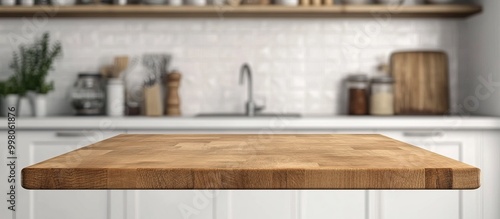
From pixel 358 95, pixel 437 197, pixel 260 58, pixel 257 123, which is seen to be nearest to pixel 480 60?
pixel 358 95

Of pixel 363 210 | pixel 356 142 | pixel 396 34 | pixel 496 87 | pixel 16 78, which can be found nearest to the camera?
pixel 356 142

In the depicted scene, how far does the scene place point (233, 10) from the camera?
146 inches

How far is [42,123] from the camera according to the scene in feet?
10.7

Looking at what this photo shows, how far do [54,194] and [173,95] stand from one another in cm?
103

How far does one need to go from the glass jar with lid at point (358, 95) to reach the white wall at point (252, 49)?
0.15 meters

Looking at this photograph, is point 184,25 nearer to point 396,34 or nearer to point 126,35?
point 126,35

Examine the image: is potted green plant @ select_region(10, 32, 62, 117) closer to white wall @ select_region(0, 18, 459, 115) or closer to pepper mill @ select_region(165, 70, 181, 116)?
white wall @ select_region(0, 18, 459, 115)

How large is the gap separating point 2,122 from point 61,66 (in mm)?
809

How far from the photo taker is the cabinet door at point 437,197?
3.15 metres

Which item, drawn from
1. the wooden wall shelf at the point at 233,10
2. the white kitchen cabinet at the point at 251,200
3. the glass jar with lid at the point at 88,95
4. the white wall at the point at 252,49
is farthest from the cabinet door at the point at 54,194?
the wooden wall shelf at the point at 233,10

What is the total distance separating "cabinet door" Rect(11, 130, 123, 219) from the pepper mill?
2.00ft

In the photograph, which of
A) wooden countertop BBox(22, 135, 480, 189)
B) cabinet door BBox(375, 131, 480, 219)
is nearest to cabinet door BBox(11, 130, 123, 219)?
cabinet door BBox(375, 131, 480, 219)

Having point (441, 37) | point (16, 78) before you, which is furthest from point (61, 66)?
point (441, 37)

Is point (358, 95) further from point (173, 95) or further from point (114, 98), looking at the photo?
point (114, 98)
